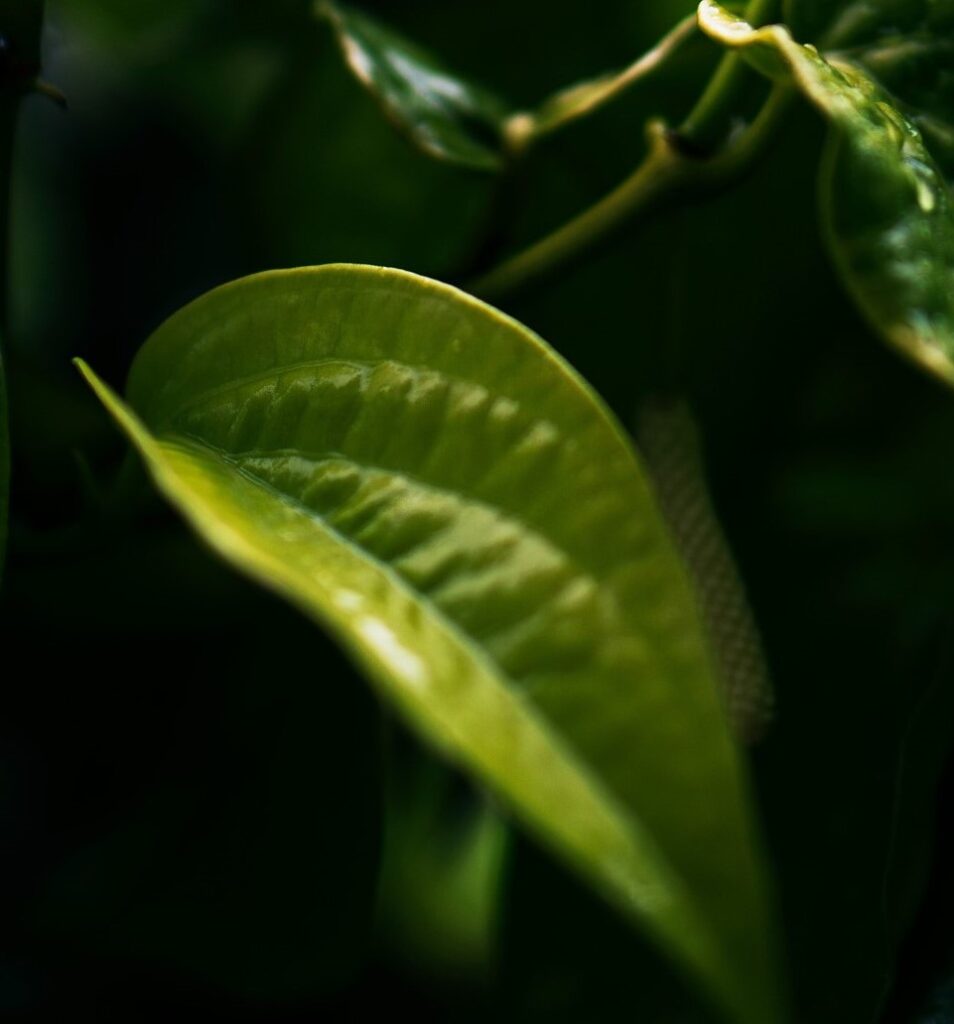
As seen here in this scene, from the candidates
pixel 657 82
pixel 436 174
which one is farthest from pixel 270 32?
pixel 657 82

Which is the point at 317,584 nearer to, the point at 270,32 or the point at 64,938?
the point at 64,938

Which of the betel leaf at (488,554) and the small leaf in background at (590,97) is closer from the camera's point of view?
the betel leaf at (488,554)

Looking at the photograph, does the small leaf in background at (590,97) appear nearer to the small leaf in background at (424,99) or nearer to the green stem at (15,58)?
the small leaf in background at (424,99)

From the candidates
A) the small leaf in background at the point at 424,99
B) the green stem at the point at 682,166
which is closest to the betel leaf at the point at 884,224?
the green stem at the point at 682,166

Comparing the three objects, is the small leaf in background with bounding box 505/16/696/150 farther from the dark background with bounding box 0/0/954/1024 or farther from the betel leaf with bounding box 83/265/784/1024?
the betel leaf with bounding box 83/265/784/1024

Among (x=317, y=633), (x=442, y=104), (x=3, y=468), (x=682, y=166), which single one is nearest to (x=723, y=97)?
(x=682, y=166)

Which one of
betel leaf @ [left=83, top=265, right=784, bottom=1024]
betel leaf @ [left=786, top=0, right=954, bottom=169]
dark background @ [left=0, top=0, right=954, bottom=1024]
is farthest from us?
dark background @ [left=0, top=0, right=954, bottom=1024]

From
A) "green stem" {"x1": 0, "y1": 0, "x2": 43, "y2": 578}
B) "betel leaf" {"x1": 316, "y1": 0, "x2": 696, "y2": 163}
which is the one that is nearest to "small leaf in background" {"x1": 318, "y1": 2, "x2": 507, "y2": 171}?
"betel leaf" {"x1": 316, "y1": 0, "x2": 696, "y2": 163}
